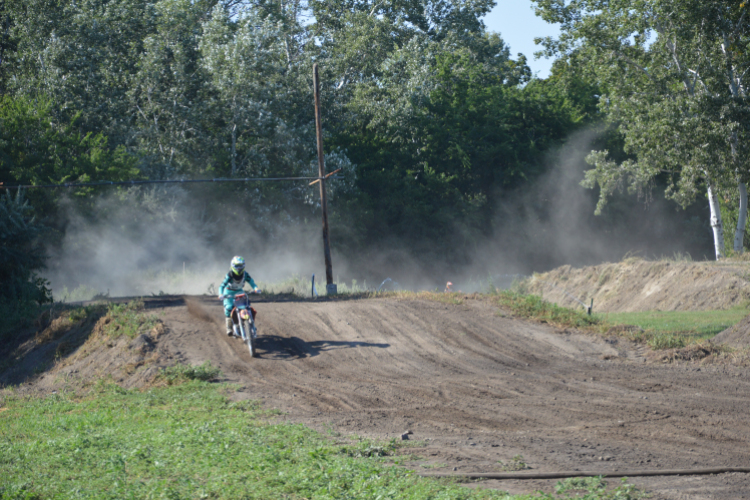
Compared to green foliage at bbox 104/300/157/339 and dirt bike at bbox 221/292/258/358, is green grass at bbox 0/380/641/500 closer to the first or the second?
dirt bike at bbox 221/292/258/358

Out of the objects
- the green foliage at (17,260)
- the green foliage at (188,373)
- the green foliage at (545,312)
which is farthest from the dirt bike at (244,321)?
the green foliage at (17,260)

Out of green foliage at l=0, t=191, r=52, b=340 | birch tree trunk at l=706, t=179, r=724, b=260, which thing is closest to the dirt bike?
green foliage at l=0, t=191, r=52, b=340

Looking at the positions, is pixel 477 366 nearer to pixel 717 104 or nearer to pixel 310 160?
pixel 717 104

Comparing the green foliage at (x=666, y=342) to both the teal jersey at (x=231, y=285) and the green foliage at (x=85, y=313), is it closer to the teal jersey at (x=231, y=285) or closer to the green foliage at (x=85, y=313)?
the teal jersey at (x=231, y=285)

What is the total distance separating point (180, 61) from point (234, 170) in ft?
24.4

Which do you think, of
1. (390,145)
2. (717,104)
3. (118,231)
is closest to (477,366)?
(717,104)

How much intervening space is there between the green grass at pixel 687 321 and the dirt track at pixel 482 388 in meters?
2.24

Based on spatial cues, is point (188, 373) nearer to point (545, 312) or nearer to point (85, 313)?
point (85, 313)

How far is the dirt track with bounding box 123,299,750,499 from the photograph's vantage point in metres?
7.57

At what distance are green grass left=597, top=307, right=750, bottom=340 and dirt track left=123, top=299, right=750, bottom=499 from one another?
88.1 inches

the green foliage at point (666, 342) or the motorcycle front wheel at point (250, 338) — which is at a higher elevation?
the motorcycle front wheel at point (250, 338)

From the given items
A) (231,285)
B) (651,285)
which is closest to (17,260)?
(231,285)

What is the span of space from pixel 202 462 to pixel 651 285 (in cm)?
2306

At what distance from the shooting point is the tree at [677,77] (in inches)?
1166
